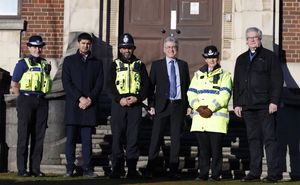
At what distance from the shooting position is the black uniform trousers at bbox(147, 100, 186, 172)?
37.1 feet

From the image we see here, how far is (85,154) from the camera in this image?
1136 cm

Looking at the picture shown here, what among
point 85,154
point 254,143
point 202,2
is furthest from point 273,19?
point 85,154

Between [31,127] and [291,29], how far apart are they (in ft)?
16.9

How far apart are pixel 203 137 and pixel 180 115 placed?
0.47 meters

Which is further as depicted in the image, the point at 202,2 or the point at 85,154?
the point at 202,2

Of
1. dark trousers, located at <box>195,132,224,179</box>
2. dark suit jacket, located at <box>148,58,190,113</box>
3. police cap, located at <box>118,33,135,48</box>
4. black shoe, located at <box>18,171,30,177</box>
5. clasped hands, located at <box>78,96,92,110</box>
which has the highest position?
police cap, located at <box>118,33,135,48</box>

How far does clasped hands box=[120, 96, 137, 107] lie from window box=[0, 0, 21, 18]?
14.1 feet

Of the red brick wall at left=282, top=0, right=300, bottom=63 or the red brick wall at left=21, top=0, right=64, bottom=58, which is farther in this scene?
the red brick wall at left=21, top=0, right=64, bottom=58

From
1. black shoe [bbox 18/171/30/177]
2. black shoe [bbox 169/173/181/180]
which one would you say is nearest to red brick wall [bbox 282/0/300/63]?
black shoe [bbox 169/173/181/180]

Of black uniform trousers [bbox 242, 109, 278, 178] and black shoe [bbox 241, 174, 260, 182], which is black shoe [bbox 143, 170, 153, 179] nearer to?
black shoe [bbox 241, 174, 260, 182]

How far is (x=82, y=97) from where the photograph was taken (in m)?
11.5

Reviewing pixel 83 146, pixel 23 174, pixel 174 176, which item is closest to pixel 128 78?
pixel 83 146

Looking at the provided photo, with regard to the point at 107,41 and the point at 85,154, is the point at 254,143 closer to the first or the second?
the point at 85,154

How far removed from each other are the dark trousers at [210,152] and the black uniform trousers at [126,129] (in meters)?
0.83
